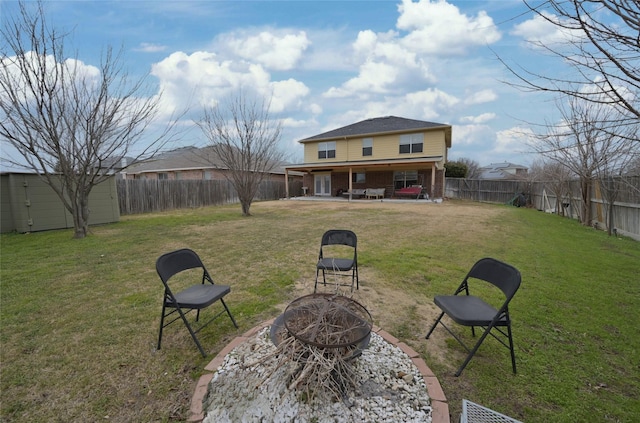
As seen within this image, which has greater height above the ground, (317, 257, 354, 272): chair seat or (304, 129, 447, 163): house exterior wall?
(304, 129, 447, 163): house exterior wall

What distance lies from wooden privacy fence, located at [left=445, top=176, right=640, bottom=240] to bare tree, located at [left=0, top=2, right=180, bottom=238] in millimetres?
12996

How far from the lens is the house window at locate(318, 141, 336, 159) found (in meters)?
23.2

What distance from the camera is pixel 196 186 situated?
17.5 m

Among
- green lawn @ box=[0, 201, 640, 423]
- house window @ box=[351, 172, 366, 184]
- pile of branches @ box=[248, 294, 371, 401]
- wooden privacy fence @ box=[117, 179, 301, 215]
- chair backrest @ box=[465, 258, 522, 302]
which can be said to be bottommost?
green lawn @ box=[0, 201, 640, 423]

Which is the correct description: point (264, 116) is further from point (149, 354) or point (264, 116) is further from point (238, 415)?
point (238, 415)

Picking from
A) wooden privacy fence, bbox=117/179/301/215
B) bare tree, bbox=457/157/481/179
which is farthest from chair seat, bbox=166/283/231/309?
bare tree, bbox=457/157/481/179

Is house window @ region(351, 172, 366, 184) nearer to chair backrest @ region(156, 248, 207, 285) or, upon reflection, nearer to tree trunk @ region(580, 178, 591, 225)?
tree trunk @ region(580, 178, 591, 225)

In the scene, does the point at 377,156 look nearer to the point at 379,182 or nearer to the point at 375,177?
the point at 375,177

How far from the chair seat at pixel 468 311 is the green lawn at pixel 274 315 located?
0.46 meters

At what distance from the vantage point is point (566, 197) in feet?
45.4

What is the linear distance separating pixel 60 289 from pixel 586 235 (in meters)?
13.0

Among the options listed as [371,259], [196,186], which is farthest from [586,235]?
[196,186]

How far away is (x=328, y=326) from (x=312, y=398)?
47cm

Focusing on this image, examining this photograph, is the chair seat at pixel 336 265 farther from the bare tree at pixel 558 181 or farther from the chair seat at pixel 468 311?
the bare tree at pixel 558 181
